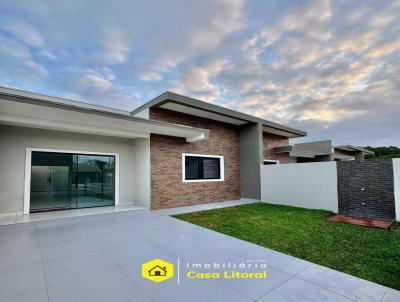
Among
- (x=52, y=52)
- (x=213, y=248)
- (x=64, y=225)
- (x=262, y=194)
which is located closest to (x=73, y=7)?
(x=52, y=52)

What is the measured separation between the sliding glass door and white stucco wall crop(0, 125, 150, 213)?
0.43m

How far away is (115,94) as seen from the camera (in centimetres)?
1370

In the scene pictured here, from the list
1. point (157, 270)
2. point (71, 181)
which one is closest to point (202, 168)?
point (71, 181)

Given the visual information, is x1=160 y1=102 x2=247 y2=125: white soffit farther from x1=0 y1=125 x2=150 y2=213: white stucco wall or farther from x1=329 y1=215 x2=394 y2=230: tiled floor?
x1=329 y1=215 x2=394 y2=230: tiled floor

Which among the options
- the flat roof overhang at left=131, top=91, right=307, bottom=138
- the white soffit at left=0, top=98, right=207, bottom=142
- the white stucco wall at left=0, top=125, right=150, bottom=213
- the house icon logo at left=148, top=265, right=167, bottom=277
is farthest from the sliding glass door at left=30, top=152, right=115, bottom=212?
the house icon logo at left=148, top=265, right=167, bottom=277

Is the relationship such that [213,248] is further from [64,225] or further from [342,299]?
[64,225]

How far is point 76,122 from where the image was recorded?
680 cm

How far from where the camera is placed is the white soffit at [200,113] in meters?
8.53

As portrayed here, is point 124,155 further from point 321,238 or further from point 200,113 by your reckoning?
point 321,238

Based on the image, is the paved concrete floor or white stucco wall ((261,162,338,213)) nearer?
the paved concrete floor

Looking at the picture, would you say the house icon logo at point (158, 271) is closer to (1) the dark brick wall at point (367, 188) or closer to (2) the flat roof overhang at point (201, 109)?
(2) the flat roof overhang at point (201, 109)

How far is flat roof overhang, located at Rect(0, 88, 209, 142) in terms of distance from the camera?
5039mm

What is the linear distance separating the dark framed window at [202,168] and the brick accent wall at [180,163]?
289 mm

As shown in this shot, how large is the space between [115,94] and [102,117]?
27.7 feet
